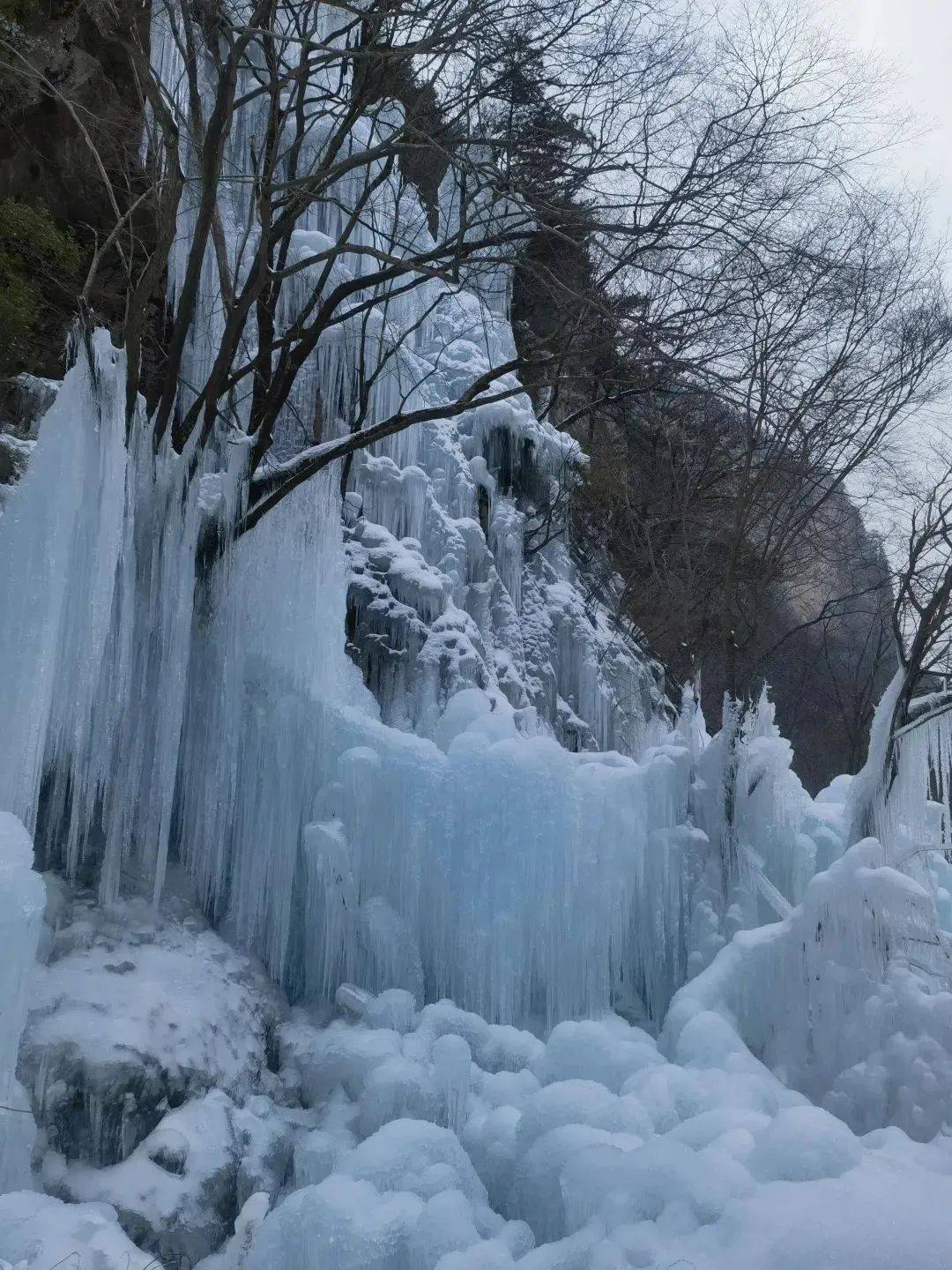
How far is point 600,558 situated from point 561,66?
755 centimetres

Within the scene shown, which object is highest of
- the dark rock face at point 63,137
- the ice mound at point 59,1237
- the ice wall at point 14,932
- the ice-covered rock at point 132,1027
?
the dark rock face at point 63,137

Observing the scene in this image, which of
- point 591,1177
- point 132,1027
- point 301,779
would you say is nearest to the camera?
point 591,1177

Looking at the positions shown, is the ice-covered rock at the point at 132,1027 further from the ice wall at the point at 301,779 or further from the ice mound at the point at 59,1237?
the ice mound at the point at 59,1237

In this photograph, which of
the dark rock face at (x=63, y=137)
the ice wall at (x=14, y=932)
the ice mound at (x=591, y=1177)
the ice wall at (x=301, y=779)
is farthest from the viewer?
the dark rock face at (x=63, y=137)

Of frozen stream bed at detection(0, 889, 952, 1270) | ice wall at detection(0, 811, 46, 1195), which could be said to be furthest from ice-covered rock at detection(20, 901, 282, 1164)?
ice wall at detection(0, 811, 46, 1195)

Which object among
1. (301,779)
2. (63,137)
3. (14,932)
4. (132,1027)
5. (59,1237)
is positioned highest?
(63,137)

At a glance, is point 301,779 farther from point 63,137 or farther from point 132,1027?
point 63,137

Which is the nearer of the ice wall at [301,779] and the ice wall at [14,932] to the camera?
the ice wall at [14,932]

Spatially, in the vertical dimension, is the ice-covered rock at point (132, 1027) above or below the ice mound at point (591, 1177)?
above

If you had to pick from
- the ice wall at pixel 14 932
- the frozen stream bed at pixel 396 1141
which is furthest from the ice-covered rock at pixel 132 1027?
the ice wall at pixel 14 932

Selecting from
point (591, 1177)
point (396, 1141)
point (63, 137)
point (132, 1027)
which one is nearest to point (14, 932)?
point (132, 1027)

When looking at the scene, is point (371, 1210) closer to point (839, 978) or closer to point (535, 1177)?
point (535, 1177)

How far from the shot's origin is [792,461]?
7.81m

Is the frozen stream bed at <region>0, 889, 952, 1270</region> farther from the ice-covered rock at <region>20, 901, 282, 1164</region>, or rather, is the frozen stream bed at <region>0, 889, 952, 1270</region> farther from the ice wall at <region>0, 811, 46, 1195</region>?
the ice wall at <region>0, 811, 46, 1195</region>
